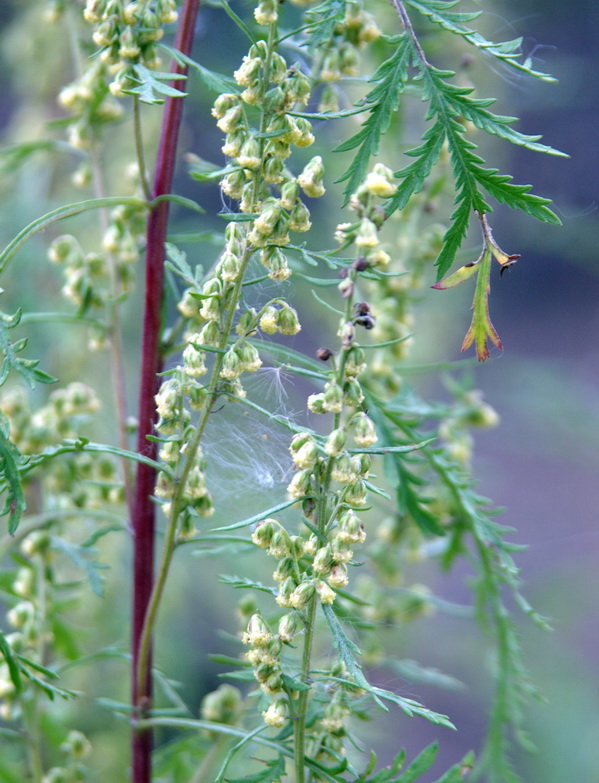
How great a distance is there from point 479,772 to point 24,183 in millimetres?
1475

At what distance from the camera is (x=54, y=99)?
6.37 feet

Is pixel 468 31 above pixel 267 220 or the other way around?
above

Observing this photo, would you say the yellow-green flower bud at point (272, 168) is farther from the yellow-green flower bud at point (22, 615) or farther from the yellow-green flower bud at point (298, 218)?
the yellow-green flower bud at point (22, 615)

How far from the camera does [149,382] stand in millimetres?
846

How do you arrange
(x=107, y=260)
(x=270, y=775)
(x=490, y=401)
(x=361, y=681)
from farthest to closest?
(x=490, y=401) → (x=107, y=260) → (x=270, y=775) → (x=361, y=681)

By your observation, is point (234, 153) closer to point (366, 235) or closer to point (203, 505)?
point (366, 235)

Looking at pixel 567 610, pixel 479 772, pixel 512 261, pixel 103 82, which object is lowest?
pixel 567 610

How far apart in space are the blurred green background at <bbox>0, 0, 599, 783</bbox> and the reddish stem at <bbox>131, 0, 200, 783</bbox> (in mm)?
105

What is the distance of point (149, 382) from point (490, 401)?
3723 millimetres

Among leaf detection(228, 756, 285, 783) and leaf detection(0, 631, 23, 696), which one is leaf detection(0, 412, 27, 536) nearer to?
leaf detection(0, 631, 23, 696)

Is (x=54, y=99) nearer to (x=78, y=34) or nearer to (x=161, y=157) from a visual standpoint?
(x=78, y=34)

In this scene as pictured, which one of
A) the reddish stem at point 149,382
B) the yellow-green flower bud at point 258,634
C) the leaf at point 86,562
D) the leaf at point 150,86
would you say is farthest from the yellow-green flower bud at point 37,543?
the leaf at point 150,86

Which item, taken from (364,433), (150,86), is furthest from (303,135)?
(364,433)

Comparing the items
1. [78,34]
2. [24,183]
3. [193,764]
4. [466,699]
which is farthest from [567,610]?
[78,34]
